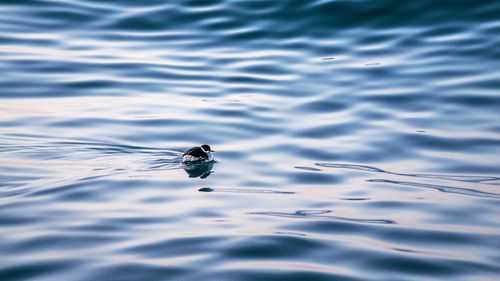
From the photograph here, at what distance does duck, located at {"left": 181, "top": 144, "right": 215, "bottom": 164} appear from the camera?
12.0 metres

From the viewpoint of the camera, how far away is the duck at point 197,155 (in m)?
12.0

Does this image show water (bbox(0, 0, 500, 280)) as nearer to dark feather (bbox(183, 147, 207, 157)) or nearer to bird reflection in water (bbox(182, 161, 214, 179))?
bird reflection in water (bbox(182, 161, 214, 179))

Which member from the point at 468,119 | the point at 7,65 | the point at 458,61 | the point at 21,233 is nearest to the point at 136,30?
the point at 7,65

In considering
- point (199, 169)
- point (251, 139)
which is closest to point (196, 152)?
point (199, 169)

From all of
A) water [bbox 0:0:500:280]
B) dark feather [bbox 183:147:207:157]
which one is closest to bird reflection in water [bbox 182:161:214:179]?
water [bbox 0:0:500:280]

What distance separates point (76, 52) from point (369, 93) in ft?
23.2

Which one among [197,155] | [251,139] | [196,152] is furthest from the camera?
[251,139]

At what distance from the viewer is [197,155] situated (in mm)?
12125

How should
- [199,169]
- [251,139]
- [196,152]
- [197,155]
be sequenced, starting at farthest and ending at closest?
1. [251,139]
2. [196,152]
3. [197,155]
4. [199,169]

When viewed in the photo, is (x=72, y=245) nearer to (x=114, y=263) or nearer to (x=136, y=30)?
(x=114, y=263)

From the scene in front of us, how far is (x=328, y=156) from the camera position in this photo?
12625 millimetres

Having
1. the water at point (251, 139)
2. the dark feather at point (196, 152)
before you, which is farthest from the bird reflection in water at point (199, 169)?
the dark feather at point (196, 152)

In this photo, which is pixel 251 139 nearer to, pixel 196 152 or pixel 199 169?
pixel 196 152

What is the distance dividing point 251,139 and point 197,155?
5.93 ft
